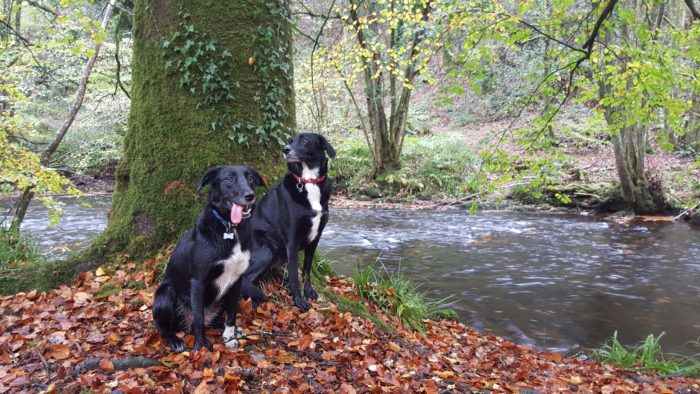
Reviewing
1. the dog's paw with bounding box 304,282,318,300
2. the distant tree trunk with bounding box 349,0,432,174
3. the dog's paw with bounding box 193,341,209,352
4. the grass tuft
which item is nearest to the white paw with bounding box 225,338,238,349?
the dog's paw with bounding box 193,341,209,352

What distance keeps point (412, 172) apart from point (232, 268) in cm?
1675

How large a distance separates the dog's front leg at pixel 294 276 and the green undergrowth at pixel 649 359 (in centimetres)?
377

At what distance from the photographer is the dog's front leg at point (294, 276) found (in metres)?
4.43

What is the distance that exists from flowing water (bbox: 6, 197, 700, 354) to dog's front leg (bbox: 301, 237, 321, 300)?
3.26 m

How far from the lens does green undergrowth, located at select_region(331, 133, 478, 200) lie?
62.7 ft

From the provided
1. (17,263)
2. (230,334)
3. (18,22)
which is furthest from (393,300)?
(18,22)

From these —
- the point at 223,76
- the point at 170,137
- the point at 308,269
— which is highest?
the point at 223,76

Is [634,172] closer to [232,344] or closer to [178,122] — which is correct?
[178,122]

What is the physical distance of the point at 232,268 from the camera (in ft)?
11.4

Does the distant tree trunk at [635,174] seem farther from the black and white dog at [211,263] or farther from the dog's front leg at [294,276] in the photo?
the black and white dog at [211,263]

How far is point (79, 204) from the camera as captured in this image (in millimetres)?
18328

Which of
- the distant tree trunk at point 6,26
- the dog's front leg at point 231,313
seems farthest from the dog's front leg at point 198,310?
the distant tree trunk at point 6,26

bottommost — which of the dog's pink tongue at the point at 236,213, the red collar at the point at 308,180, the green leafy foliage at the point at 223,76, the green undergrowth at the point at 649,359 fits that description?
the green undergrowth at the point at 649,359

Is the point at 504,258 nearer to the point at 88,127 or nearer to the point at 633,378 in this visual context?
the point at 633,378
